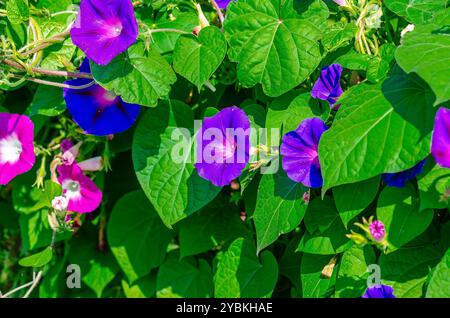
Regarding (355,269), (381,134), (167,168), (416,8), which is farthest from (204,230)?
(416,8)

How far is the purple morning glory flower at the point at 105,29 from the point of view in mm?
1627

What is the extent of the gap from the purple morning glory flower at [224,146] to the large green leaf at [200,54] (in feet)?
0.37

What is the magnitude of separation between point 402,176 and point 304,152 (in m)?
0.25

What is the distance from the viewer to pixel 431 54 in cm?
142

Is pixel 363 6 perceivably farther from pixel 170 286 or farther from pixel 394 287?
pixel 170 286

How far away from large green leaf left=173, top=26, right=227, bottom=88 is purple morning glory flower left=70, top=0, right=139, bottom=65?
167 millimetres

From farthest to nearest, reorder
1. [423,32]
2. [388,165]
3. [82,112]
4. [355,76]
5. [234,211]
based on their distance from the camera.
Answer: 1. [234,211]
2. [82,112]
3. [355,76]
4. [423,32]
5. [388,165]

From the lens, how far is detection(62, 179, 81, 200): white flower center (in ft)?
6.68

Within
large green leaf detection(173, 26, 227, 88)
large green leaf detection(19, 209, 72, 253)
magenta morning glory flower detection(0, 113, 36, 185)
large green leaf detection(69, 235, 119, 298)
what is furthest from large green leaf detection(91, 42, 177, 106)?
large green leaf detection(69, 235, 119, 298)

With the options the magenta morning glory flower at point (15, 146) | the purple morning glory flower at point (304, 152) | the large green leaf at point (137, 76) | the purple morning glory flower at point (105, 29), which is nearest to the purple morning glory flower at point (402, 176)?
the purple morning glory flower at point (304, 152)
